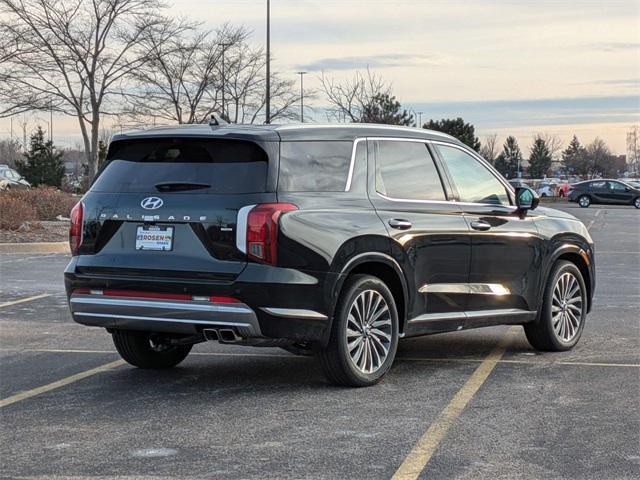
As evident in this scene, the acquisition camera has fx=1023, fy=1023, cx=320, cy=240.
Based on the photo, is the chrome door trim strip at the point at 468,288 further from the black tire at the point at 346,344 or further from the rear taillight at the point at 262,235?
the rear taillight at the point at 262,235

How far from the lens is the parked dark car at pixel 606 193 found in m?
55.6

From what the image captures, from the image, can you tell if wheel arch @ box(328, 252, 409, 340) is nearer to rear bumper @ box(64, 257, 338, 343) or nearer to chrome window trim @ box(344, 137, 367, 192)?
rear bumper @ box(64, 257, 338, 343)

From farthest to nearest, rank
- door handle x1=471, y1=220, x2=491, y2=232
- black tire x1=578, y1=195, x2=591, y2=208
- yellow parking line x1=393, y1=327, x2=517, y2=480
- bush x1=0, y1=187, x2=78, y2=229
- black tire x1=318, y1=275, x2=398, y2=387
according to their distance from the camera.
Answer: black tire x1=578, y1=195, x2=591, y2=208, bush x1=0, y1=187, x2=78, y2=229, door handle x1=471, y1=220, x2=491, y2=232, black tire x1=318, y1=275, x2=398, y2=387, yellow parking line x1=393, y1=327, x2=517, y2=480

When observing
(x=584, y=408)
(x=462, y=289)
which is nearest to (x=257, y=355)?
(x=462, y=289)

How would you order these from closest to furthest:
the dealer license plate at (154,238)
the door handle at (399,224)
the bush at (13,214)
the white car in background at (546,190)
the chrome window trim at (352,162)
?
1. the dealer license plate at (154,238)
2. the chrome window trim at (352,162)
3. the door handle at (399,224)
4. the bush at (13,214)
5. the white car in background at (546,190)

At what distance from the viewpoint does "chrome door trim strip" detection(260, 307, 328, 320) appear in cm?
644

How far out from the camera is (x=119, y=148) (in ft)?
23.6

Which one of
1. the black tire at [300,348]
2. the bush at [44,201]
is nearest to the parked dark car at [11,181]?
the bush at [44,201]

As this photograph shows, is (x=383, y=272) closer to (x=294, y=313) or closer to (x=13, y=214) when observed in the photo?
(x=294, y=313)

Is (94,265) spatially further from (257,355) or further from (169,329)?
(257,355)

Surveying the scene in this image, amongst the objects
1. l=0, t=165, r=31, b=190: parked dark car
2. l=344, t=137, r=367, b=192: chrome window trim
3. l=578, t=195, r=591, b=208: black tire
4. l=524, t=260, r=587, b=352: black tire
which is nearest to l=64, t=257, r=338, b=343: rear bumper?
l=344, t=137, r=367, b=192: chrome window trim

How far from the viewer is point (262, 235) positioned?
21.0 feet

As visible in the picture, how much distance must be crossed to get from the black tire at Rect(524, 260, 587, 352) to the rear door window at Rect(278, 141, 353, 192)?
7.86 ft

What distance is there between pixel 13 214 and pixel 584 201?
128ft
